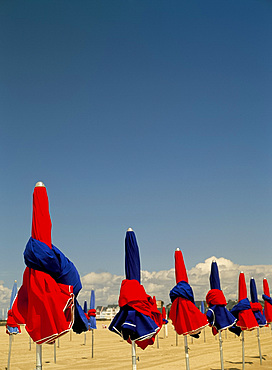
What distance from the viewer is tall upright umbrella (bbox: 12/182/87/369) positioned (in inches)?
231

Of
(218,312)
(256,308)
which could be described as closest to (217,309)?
(218,312)

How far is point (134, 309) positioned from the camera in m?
9.30

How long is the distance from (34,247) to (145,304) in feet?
14.0

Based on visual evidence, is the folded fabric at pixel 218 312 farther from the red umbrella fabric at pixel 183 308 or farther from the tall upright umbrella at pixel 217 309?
the red umbrella fabric at pixel 183 308

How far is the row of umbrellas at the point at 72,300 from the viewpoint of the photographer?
19.4 ft

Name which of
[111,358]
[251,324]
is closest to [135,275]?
[251,324]

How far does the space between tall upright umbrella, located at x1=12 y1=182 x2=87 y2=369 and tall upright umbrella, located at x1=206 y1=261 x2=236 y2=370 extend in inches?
404

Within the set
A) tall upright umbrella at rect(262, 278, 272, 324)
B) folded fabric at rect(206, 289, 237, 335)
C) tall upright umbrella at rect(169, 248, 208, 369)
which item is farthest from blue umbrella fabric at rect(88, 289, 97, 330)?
tall upright umbrella at rect(169, 248, 208, 369)

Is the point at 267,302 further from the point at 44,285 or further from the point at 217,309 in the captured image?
the point at 44,285

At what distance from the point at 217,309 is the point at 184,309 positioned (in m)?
4.09

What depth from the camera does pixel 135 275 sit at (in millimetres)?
9727

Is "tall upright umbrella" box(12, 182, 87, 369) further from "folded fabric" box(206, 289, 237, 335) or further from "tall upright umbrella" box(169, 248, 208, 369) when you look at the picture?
"folded fabric" box(206, 289, 237, 335)

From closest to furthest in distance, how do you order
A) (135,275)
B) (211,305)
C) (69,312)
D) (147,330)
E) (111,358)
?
→ (69,312) → (147,330) → (135,275) → (211,305) → (111,358)

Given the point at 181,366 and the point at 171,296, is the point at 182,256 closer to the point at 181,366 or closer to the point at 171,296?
the point at 171,296
